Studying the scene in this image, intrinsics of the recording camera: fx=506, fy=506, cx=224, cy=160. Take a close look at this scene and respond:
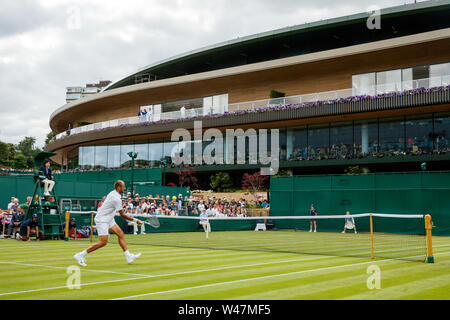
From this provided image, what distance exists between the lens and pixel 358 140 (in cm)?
4303

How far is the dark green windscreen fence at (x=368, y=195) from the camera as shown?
30.2 meters

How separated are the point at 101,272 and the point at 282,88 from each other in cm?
4061

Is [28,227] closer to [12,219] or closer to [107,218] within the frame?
[12,219]

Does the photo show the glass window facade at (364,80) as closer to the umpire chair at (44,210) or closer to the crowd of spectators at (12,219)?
the umpire chair at (44,210)

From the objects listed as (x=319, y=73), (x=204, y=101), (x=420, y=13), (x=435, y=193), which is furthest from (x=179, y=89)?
(x=435, y=193)

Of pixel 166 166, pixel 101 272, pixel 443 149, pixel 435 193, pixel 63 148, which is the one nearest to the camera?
pixel 101 272

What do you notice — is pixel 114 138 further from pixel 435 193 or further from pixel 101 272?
pixel 101 272

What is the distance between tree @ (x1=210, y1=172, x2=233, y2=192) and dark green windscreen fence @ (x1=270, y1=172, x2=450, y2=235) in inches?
455

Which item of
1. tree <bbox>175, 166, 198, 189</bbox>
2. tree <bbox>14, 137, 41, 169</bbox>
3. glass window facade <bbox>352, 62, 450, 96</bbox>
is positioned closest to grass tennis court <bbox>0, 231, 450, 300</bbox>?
glass window facade <bbox>352, 62, 450, 96</bbox>

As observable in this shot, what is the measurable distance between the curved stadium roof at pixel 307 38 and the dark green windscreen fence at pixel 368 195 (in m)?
16.8

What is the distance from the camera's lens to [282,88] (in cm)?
4903

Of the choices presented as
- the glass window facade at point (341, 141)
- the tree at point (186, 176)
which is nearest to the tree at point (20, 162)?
the tree at point (186, 176)

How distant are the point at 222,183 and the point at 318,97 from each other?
12.7 m
